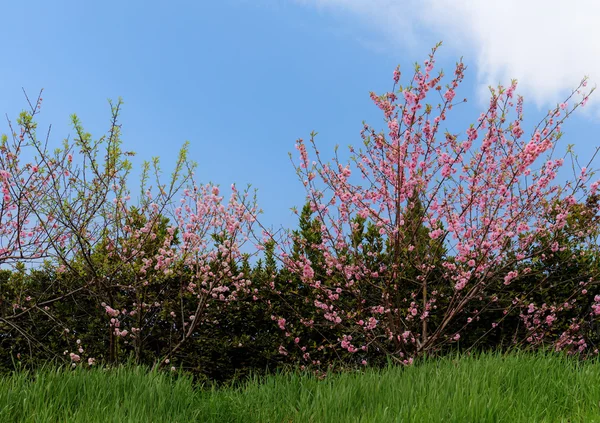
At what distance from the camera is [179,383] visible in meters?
4.88

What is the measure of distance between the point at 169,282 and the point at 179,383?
371 cm

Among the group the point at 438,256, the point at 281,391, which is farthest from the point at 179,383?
the point at 438,256

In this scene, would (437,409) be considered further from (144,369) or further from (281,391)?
(144,369)

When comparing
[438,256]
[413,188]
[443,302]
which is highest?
[413,188]

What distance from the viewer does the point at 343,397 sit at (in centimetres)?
436

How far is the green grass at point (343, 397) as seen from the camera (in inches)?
155

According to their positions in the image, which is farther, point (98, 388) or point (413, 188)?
point (413, 188)

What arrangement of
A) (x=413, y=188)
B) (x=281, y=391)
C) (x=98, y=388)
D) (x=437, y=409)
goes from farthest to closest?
(x=413, y=188) → (x=281, y=391) → (x=98, y=388) → (x=437, y=409)

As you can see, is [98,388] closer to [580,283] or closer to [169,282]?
[169,282]

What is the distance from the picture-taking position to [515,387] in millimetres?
4660

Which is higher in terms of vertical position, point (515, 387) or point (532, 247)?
point (532, 247)

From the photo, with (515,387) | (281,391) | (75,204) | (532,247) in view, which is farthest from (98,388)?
(532,247)

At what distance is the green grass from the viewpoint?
3.94 m

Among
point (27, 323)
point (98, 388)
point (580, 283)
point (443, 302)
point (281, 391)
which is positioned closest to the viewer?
point (98, 388)
